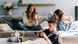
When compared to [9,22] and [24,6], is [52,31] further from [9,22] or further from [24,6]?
[24,6]

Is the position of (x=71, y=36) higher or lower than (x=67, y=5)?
lower

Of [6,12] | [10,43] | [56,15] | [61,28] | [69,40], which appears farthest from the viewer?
[6,12]

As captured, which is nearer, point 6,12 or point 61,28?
point 61,28

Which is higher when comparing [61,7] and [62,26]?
[61,7]

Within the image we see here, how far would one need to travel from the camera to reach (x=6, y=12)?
445 centimetres

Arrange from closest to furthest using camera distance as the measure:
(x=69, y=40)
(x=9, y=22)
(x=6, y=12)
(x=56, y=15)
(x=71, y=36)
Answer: (x=69, y=40), (x=71, y=36), (x=56, y=15), (x=9, y=22), (x=6, y=12)

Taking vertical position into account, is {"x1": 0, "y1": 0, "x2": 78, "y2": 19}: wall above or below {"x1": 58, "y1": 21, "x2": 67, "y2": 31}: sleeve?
above

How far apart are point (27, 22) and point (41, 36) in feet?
4.38

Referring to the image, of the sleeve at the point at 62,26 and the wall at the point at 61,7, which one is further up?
the wall at the point at 61,7

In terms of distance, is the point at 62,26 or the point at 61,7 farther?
the point at 61,7

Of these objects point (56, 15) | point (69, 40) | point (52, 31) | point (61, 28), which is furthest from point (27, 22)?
point (69, 40)

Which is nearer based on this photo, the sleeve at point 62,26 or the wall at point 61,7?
the sleeve at point 62,26

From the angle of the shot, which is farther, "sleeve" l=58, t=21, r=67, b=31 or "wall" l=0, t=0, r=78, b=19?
"wall" l=0, t=0, r=78, b=19

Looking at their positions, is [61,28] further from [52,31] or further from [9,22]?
[9,22]
